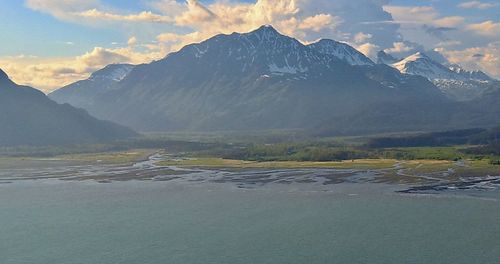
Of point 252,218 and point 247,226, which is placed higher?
point 252,218

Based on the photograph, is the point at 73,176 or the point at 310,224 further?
the point at 73,176

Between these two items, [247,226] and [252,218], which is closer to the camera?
[247,226]

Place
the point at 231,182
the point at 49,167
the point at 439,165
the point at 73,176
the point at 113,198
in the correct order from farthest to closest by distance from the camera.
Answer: the point at 49,167, the point at 439,165, the point at 73,176, the point at 231,182, the point at 113,198

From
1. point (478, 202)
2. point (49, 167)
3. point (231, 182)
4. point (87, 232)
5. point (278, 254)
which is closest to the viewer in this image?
point (278, 254)

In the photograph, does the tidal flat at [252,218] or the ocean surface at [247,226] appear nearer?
the ocean surface at [247,226]

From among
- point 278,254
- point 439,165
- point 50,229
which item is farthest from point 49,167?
point 278,254

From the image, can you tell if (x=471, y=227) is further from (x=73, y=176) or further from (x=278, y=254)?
(x=73, y=176)

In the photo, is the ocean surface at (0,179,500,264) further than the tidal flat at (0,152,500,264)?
No
